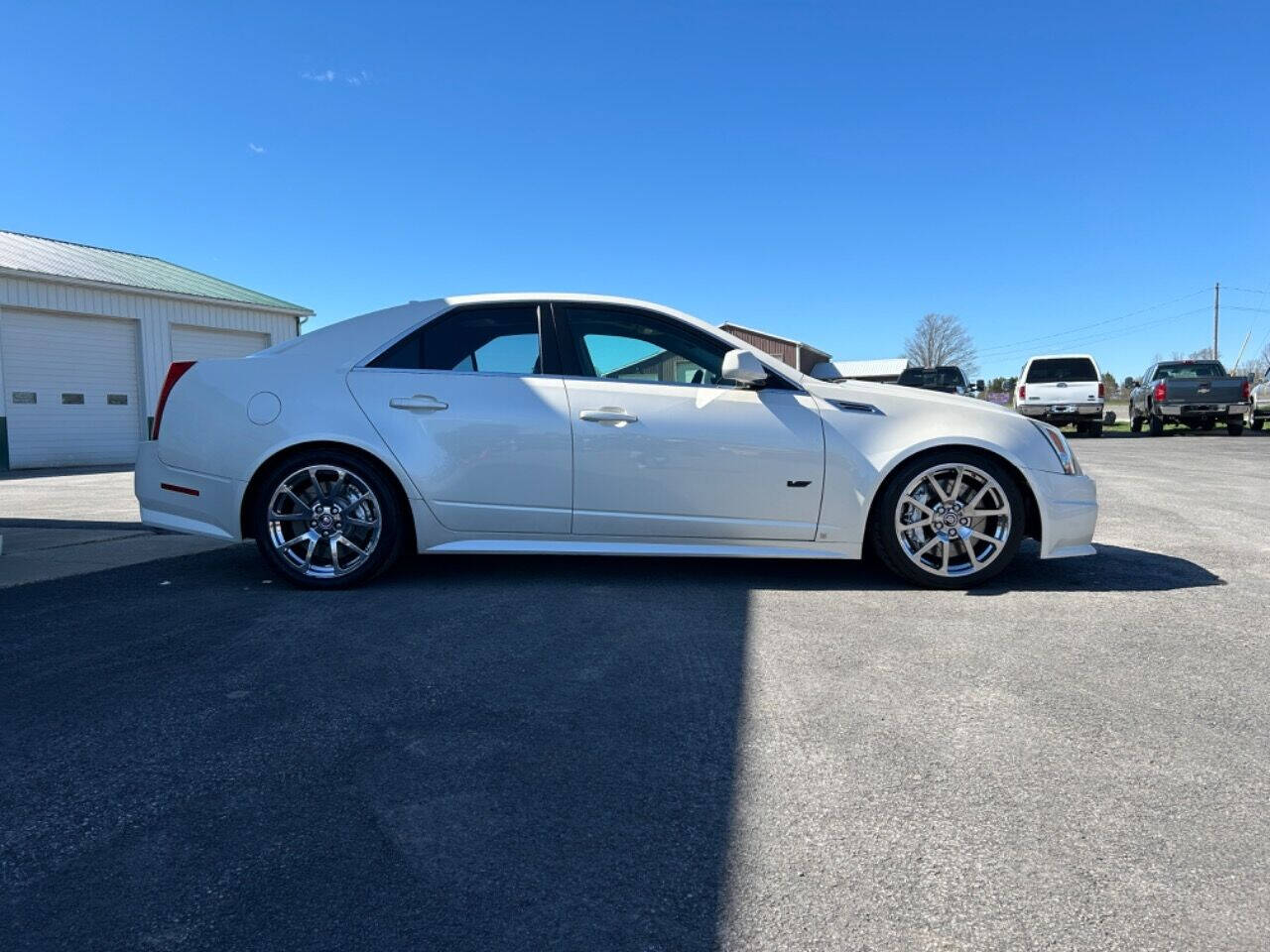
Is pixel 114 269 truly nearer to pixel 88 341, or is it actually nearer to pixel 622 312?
pixel 88 341

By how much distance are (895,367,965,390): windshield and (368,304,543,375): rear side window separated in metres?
18.2

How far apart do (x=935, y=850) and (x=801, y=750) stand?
54 cm

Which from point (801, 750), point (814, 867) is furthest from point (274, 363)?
point (814, 867)

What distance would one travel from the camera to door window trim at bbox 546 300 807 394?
423cm

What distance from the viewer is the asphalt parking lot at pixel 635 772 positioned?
1.57 meters

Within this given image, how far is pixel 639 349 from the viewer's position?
14.3ft

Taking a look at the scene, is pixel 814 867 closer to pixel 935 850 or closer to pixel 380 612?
pixel 935 850

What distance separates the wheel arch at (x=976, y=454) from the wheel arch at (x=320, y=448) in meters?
2.44

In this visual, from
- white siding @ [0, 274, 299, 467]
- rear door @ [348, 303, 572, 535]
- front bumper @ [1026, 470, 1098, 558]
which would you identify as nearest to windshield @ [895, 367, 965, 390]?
→ white siding @ [0, 274, 299, 467]

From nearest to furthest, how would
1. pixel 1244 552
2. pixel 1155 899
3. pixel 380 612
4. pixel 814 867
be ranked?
1. pixel 1155 899
2. pixel 814 867
3. pixel 380 612
4. pixel 1244 552

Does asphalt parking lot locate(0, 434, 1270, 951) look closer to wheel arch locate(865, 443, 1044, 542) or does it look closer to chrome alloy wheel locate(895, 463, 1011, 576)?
chrome alloy wheel locate(895, 463, 1011, 576)

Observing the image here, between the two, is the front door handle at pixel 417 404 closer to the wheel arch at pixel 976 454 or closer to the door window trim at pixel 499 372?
the door window trim at pixel 499 372

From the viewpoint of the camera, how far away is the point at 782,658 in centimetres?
306

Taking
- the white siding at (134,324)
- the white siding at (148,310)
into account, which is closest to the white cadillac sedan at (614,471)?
the white siding at (134,324)
